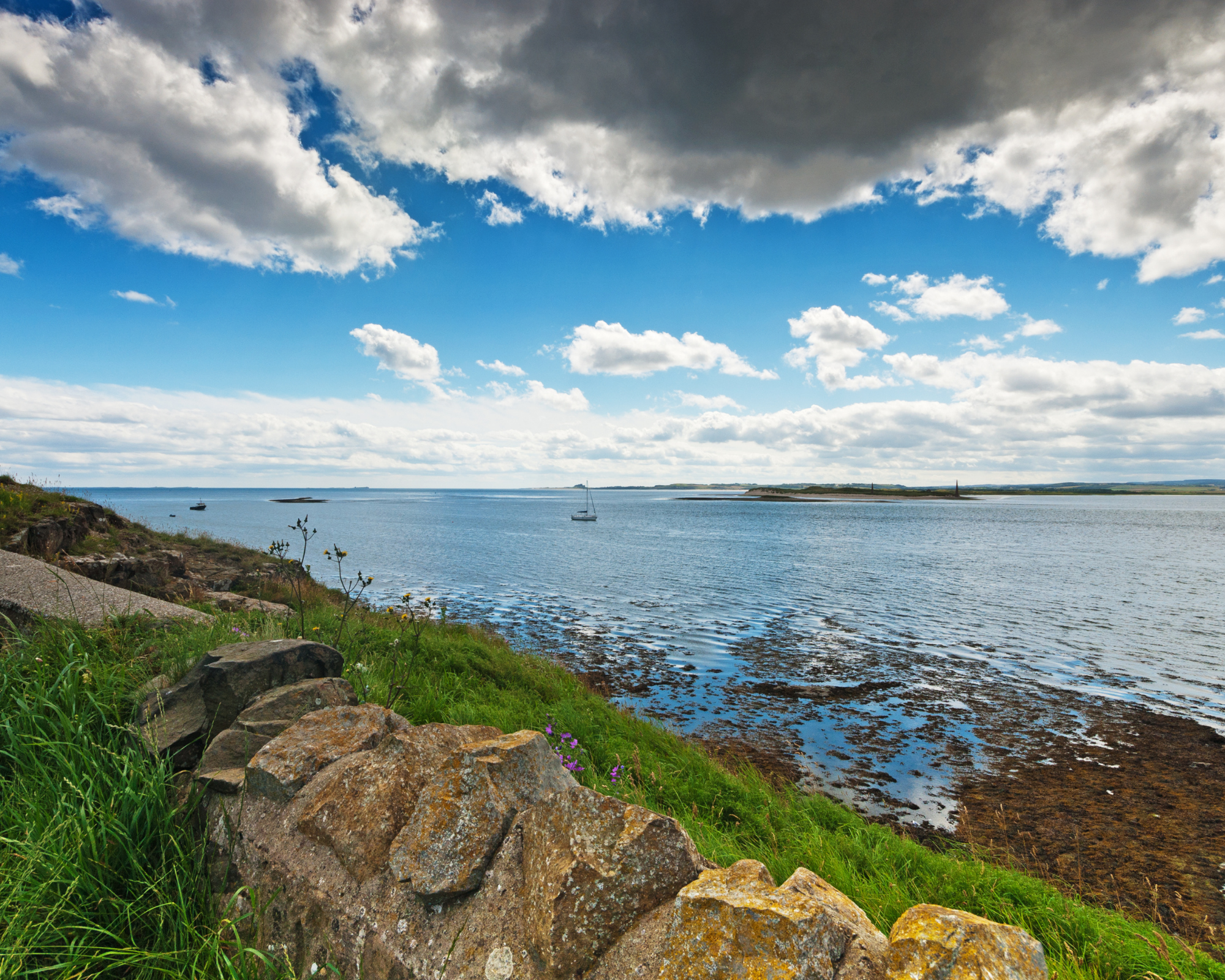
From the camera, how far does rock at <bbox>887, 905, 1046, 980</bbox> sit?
1.98 meters

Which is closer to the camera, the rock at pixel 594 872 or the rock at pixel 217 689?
the rock at pixel 594 872

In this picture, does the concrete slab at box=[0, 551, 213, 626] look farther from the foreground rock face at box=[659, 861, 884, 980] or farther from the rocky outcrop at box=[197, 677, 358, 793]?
the foreground rock face at box=[659, 861, 884, 980]

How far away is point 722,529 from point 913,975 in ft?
237

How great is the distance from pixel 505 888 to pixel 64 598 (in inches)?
281

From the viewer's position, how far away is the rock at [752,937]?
205 centimetres

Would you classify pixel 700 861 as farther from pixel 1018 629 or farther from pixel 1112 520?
pixel 1112 520

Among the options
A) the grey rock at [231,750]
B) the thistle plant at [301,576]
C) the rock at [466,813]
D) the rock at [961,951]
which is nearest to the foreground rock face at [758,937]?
the rock at [961,951]

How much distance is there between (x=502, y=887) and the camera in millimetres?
2654

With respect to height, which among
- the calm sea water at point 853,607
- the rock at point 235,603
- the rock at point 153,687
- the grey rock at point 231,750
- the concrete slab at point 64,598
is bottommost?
the calm sea water at point 853,607

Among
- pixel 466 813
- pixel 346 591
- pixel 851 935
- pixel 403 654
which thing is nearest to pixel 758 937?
pixel 851 935

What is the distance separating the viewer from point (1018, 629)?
71.0 feet

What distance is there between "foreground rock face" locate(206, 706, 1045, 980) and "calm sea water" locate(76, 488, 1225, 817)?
921cm

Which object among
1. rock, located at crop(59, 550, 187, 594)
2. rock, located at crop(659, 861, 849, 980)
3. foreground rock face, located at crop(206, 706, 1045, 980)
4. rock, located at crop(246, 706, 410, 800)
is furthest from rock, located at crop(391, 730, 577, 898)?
rock, located at crop(59, 550, 187, 594)

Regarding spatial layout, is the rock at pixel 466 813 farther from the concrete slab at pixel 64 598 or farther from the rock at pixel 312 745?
the concrete slab at pixel 64 598
